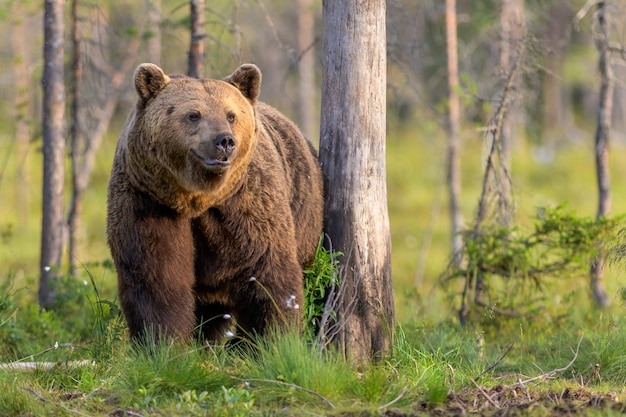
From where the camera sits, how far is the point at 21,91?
1077 cm

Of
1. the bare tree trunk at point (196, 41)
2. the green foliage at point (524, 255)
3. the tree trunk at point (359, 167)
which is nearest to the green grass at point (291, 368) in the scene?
the green foliage at point (524, 255)

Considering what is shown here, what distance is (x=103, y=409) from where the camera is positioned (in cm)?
529

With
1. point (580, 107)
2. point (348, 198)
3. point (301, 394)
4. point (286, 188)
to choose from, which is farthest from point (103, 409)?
point (580, 107)

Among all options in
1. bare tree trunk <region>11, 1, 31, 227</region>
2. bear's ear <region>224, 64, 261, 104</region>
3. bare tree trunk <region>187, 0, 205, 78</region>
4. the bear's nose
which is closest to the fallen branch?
the bear's nose

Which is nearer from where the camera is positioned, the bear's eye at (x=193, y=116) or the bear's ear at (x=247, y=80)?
the bear's eye at (x=193, y=116)

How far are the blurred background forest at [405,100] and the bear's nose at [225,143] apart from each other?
11.1ft

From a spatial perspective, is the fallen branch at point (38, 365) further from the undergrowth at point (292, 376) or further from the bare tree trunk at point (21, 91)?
the bare tree trunk at point (21, 91)

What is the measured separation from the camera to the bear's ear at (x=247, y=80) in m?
6.33

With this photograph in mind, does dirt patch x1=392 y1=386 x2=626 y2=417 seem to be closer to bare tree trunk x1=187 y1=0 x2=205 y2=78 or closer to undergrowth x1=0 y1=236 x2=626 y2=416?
undergrowth x1=0 y1=236 x2=626 y2=416

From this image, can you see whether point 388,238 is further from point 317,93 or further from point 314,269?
point 317,93

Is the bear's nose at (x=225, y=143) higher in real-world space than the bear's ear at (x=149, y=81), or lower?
lower

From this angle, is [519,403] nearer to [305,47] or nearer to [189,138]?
[189,138]

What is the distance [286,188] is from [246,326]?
109cm

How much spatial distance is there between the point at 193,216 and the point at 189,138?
0.64m
